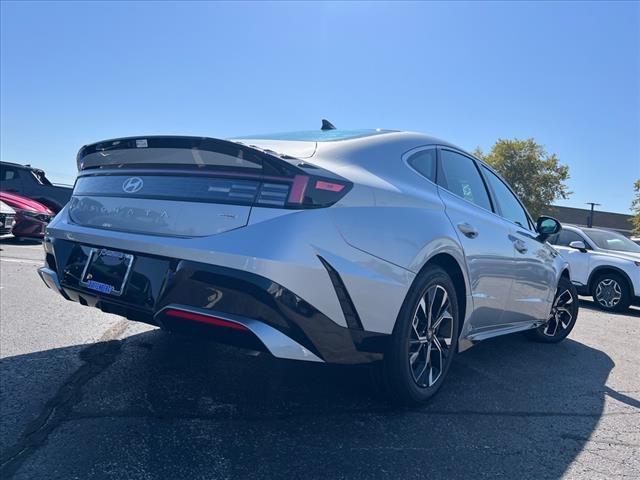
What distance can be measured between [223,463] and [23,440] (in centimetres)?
92

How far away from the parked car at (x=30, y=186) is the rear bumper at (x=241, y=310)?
1112 cm

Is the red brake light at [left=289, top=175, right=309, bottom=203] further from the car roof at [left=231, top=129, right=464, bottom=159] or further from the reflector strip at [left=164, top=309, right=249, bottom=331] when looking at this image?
the reflector strip at [left=164, top=309, right=249, bottom=331]

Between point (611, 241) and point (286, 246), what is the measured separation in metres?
9.44

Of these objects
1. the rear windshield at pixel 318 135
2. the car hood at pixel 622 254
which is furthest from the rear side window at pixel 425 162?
the car hood at pixel 622 254

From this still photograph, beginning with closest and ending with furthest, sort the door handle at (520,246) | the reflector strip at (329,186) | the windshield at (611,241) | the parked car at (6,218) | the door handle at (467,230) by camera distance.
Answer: the reflector strip at (329,186)
the door handle at (467,230)
the door handle at (520,246)
the windshield at (611,241)
the parked car at (6,218)

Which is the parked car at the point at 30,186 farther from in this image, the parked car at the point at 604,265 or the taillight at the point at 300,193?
the taillight at the point at 300,193

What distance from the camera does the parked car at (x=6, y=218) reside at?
1064cm

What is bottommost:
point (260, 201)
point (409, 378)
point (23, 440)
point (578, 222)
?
point (23, 440)

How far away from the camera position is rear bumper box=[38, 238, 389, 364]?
229 cm

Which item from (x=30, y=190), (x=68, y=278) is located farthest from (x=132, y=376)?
(x=30, y=190)

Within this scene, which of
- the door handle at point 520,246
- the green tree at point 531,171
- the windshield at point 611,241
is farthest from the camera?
the green tree at point 531,171

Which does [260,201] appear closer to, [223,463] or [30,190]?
[223,463]

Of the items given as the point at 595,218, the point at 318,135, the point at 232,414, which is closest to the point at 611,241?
the point at 318,135

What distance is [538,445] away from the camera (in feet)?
8.91
